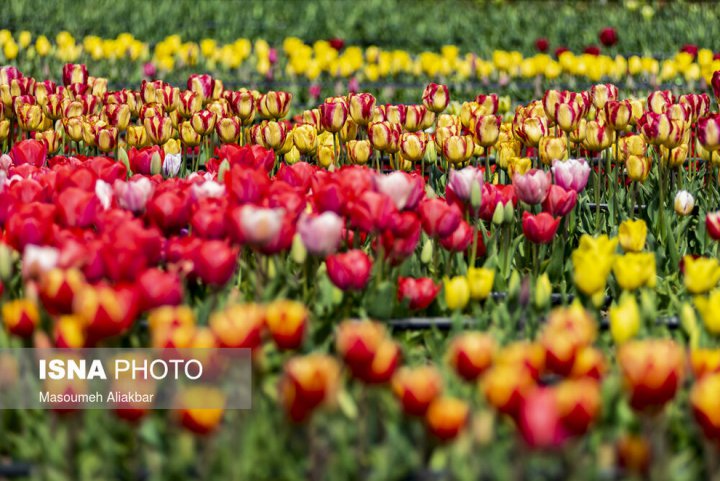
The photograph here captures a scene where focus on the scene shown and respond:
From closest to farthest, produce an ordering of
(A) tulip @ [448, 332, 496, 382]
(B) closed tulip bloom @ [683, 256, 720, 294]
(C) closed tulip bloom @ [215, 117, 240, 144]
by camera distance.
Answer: (A) tulip @ [448, 332, 496, 382], (B) closed tulip bloom @ [683, 256, 720, 294], (C) closed tulip bloom @ [215, 117, 240, 144]

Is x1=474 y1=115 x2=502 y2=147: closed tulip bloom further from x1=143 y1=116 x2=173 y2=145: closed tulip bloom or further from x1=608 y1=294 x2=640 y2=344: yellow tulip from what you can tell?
x1=608 y1=294 x2=640 y2=344: yellow tulip

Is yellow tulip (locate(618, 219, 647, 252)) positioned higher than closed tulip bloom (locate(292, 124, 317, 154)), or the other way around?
closed tulip bloom (locate(292, 124, 317, 154))

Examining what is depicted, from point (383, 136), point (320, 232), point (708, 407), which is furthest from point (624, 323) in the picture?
point (383, 136)

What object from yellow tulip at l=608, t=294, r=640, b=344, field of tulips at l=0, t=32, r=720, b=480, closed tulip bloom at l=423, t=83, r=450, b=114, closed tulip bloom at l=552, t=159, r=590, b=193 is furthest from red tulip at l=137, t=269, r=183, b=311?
closed tulip bloom at l=423, t=83, r=450, b=114

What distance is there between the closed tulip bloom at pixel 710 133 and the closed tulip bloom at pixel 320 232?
2.00m

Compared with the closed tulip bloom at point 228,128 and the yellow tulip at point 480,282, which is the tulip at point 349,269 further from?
the closed tulip bloom at point 228,128

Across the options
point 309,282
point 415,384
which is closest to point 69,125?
point 309,282

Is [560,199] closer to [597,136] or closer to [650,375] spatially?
[597,136]

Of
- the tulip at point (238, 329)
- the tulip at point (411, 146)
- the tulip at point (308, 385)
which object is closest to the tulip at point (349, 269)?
the tulip at point (238, 329)

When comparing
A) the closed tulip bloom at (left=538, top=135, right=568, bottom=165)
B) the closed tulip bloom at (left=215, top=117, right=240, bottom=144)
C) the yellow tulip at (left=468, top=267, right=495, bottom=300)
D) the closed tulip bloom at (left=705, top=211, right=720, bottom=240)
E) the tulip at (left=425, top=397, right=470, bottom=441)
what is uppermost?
the closed tulip bloom at (left=215, top=117, right=240, bottom=144)

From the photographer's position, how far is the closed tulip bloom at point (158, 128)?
4941 mm

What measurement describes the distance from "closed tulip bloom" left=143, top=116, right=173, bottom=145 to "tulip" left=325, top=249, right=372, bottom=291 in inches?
83.2

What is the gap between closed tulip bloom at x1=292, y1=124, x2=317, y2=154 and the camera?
Answer: 4895 millimetres

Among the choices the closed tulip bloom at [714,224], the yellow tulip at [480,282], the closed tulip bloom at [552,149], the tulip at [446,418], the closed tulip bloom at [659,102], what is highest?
the closed tulip bloom at [659,102]
